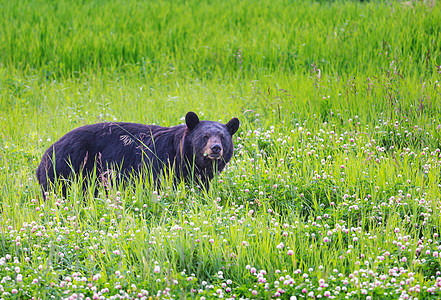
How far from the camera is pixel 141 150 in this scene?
618 cm

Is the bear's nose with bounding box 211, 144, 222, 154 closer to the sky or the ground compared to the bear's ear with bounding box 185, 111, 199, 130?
closer to the ground

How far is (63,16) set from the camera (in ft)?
45.0

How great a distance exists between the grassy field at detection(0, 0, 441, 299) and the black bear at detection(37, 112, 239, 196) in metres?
0.31

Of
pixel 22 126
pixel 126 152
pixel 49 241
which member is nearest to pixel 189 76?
pixel 22 126

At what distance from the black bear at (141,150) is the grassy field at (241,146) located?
0.31m

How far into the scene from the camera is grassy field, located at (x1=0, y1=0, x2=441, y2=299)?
4.00 m

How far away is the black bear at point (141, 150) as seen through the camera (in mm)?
5914

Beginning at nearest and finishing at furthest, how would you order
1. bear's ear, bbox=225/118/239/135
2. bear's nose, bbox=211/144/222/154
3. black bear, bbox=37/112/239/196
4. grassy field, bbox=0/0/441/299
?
grassy field, bbox=0/0/441/299 → bear's nose, bbox=211/144/222/154 → black bear, bbox=37/112/239/196 → bear's ear, bbox=225/118/239/135

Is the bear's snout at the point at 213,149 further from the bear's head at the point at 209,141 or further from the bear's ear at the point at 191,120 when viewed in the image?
the bear's ear at the point at 191,120

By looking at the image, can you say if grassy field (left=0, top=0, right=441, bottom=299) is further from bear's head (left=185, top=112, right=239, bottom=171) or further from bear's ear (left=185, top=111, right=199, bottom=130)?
bear's ear (left=185, top=111, right=199, bottom=130)

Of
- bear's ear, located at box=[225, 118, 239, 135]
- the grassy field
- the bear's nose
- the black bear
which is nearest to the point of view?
the grassy field

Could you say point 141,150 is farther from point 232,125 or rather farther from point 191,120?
point 232,125

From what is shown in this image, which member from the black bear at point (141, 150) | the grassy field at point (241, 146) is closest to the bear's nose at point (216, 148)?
the black bear at point (141, 150)

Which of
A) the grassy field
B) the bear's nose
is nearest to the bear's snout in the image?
the bear's nose
